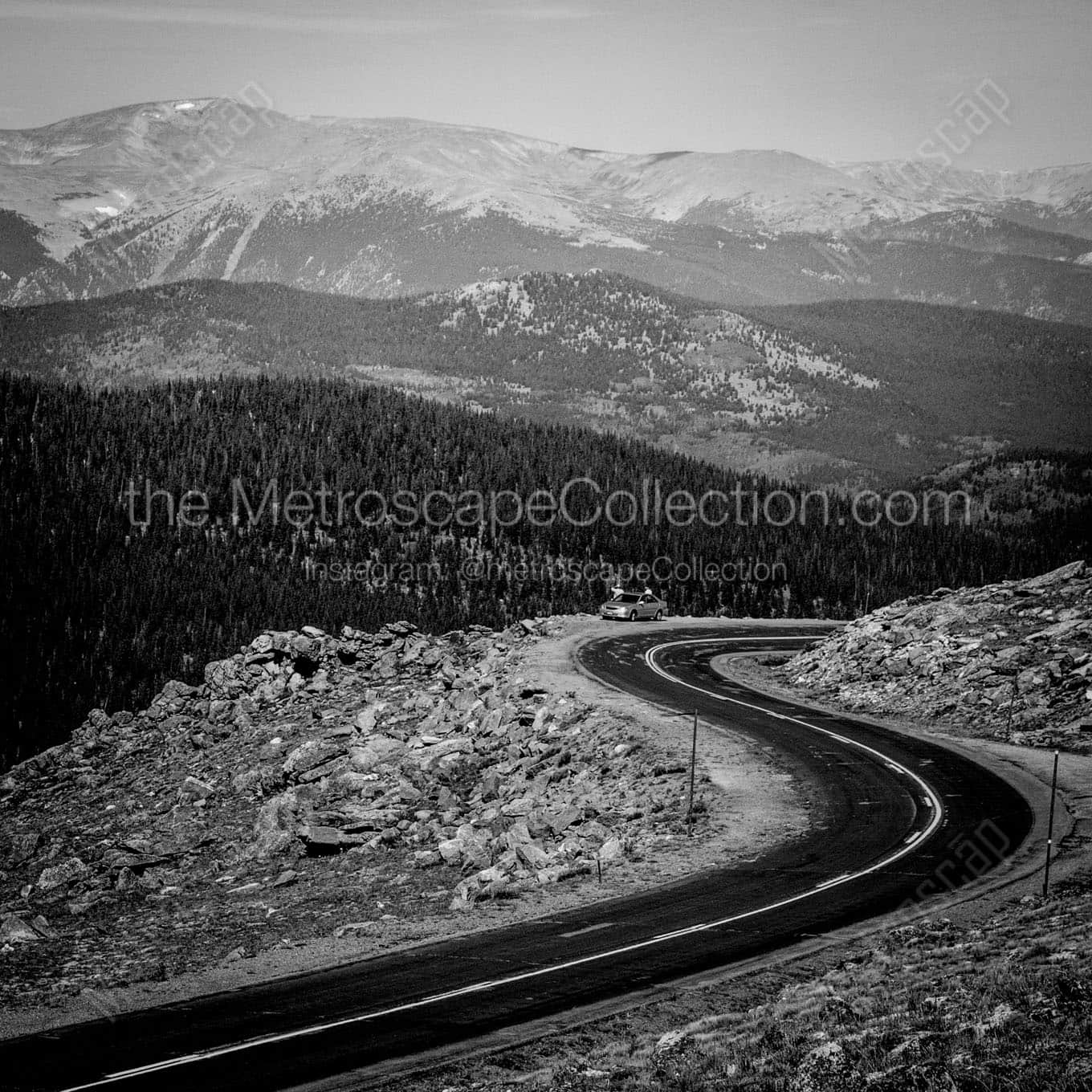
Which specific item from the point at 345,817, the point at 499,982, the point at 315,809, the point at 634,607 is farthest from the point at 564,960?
the point at 634,607

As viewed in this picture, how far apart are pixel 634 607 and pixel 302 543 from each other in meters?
74.4

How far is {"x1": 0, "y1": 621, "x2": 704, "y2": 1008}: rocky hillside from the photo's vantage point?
31.1 meters

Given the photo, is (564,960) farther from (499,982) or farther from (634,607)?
(634,607)

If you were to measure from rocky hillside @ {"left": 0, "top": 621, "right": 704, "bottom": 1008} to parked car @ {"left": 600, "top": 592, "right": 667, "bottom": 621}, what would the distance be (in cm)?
919

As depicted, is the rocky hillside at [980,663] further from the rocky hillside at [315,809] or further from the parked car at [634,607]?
the parked car at [634,607]

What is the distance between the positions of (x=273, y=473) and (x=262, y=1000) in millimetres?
145898

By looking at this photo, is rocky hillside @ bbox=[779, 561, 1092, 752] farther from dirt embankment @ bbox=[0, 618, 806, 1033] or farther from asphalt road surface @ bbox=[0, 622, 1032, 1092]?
dirt embankment @ bbox=[0, 618, 806, 1033]

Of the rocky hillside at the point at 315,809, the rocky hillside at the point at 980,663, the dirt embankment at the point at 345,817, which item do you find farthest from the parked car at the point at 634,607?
the rocky hillside at the point at 980,663

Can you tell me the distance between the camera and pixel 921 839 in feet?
105

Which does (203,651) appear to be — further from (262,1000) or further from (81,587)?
(262,1000)

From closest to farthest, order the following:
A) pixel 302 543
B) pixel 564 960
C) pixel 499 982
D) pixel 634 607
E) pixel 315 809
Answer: pixel 499 982
pixel 564 960
pixel 315 809
pixel 634 607
pixel 302 543

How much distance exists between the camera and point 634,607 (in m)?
81.2

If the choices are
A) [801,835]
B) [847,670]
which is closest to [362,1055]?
[801,835]

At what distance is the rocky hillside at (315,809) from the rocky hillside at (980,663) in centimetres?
1495
